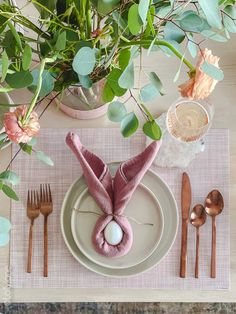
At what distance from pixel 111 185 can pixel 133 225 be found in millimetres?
87

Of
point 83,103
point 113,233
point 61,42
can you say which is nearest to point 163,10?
point 61,42

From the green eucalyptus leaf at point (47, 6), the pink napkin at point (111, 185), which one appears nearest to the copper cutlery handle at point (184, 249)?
the pink napkin at point (111, 185)

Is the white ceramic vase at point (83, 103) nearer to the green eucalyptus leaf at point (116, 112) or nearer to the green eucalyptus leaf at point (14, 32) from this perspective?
the green eucalyptus leaf at point (116, 112)

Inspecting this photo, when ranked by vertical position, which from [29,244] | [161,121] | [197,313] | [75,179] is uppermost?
[161,121]

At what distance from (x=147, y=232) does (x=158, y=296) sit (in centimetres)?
12

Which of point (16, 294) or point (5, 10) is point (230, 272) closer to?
point (16, 294)

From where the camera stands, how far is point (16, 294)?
1059 millimetres

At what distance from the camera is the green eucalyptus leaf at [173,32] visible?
0.72 meters

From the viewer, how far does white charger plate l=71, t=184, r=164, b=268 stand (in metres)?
1.03

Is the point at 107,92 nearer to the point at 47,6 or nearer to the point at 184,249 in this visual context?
the point at 47,6

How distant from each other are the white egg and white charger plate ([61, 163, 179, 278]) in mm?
63

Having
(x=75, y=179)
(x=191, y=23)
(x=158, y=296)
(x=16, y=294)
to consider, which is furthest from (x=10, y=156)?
(x=191, y=23)

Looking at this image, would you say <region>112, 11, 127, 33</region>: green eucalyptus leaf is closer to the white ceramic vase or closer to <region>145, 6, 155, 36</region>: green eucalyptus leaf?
<region>145, 6, 155, 36</region>: green eucalyptus leaf

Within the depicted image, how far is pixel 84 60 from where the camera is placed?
0.68m
